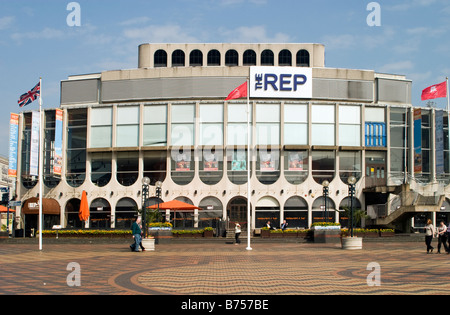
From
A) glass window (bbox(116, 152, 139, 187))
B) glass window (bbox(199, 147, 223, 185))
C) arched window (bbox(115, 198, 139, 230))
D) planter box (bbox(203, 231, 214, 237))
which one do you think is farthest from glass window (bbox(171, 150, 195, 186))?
planter box (bbox(203, 231, 214, 237))

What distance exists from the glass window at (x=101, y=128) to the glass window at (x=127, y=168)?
6.44ft

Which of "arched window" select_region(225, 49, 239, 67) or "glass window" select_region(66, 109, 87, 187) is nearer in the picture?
"glass window" select_region(66, 109, 87, 187)

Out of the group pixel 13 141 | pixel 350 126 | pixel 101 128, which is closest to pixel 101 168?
pixel 101 128

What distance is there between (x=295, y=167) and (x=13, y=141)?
2920 centimetres

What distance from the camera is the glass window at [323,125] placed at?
57.4 meters

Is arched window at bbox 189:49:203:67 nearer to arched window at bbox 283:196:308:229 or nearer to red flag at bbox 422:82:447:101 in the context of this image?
arched window at bbox 283:196:308:229

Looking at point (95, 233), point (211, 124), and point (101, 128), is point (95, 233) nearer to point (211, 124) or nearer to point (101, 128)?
point (101, 128)

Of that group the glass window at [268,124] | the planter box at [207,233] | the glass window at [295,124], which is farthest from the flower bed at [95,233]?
the glass window at [295,124]

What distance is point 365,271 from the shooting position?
683 inches

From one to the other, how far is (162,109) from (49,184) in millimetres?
14325

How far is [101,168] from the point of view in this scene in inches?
2322

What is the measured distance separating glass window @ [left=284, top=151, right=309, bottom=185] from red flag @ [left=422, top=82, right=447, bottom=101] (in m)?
13.8

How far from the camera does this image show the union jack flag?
35.2m

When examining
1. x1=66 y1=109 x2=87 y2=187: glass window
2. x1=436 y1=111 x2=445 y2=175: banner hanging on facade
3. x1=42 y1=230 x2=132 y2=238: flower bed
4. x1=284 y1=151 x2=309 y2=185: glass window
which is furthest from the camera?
x1=66 y1=109 x2=87 y2=187: glass window
